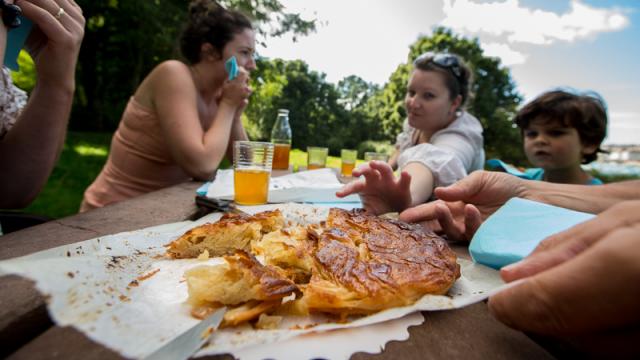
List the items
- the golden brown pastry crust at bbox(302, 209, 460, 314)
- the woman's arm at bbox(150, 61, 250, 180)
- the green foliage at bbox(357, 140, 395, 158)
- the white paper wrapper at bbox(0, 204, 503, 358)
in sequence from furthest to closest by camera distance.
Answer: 1. the green foliage at bbox(357, 140, 395, 158)
2. the woman's arm at bbox(150, 61, 250, 180)
3. the golden brown pastry crust at bbox(302, 209, 460, 314)
4. the white paper wrapper at bbox(0, 204, 503, 358)

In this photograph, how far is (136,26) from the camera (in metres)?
11.8

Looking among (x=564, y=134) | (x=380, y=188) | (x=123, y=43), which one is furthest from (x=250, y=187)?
(x=123, y=43)

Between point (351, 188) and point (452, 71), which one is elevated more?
point (452, 71)

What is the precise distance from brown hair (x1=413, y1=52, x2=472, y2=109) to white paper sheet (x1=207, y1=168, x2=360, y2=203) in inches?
61.0

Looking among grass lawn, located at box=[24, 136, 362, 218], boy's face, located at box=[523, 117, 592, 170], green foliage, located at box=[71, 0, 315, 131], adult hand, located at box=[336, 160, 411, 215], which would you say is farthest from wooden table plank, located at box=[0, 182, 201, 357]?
green foliage, located at box=[71, 0, 315, 131]

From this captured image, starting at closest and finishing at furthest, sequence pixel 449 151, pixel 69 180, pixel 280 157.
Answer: pixel 449 151 → pixel 280 157 → pixel 69 180

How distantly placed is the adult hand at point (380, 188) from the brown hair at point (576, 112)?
7.03ft

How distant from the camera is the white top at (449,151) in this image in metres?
1.94

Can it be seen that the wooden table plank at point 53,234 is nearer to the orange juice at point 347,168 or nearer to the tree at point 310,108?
the orange juice at point 347,168

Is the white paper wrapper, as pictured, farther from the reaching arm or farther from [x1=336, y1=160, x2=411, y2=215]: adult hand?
the reaching arm

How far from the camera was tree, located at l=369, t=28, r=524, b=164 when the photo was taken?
20078mm

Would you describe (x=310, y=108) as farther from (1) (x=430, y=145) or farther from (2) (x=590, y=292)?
(2) (x=590, y=292)

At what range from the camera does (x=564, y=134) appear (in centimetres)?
288

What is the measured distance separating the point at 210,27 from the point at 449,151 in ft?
6.78
